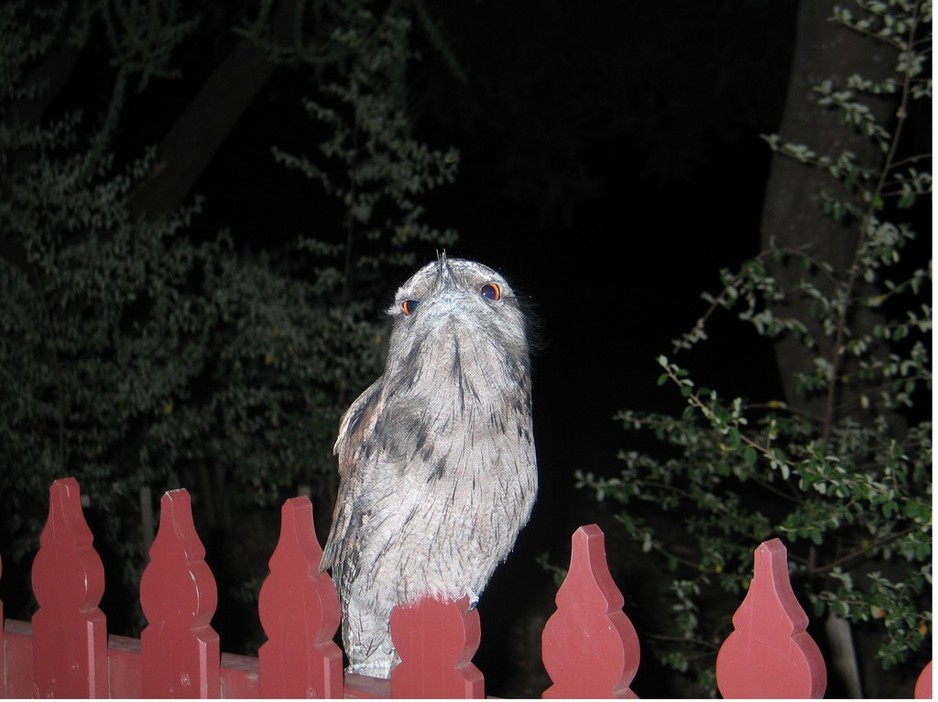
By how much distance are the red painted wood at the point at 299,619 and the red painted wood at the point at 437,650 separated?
0.15 meters

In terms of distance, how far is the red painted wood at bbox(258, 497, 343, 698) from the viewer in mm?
1931

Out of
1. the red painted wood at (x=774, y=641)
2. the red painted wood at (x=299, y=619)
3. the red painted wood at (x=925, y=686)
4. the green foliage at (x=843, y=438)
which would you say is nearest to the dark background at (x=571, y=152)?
the green foliage at (x=843, y=438)

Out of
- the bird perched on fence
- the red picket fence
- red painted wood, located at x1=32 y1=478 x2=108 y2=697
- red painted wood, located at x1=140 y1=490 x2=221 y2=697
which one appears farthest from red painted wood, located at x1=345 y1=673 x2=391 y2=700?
red painted wood, located at x1=32 y1=478 x2=108 y2=697

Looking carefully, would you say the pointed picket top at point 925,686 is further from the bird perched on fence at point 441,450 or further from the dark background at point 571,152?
the dark background at point 571,152

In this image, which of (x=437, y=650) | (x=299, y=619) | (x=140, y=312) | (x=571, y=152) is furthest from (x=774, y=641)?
(x=571, y=152)

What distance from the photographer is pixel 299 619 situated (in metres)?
1.96

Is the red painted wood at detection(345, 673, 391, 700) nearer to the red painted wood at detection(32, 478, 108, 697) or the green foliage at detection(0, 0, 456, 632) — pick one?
the red painted wood at detection(32, 478, 108, 697)

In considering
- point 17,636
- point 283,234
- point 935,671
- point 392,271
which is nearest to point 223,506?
point 392,271

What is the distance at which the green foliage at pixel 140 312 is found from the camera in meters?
4.68

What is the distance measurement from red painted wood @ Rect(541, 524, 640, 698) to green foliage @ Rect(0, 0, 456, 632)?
9.23 feet

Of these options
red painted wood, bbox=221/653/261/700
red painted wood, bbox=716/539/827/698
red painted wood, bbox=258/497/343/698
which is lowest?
red painted wood, bbox=221/653/261/700

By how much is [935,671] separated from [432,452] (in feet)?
3.91

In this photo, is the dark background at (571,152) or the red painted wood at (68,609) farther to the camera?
the dark background at (571,152)

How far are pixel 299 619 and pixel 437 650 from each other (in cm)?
33
